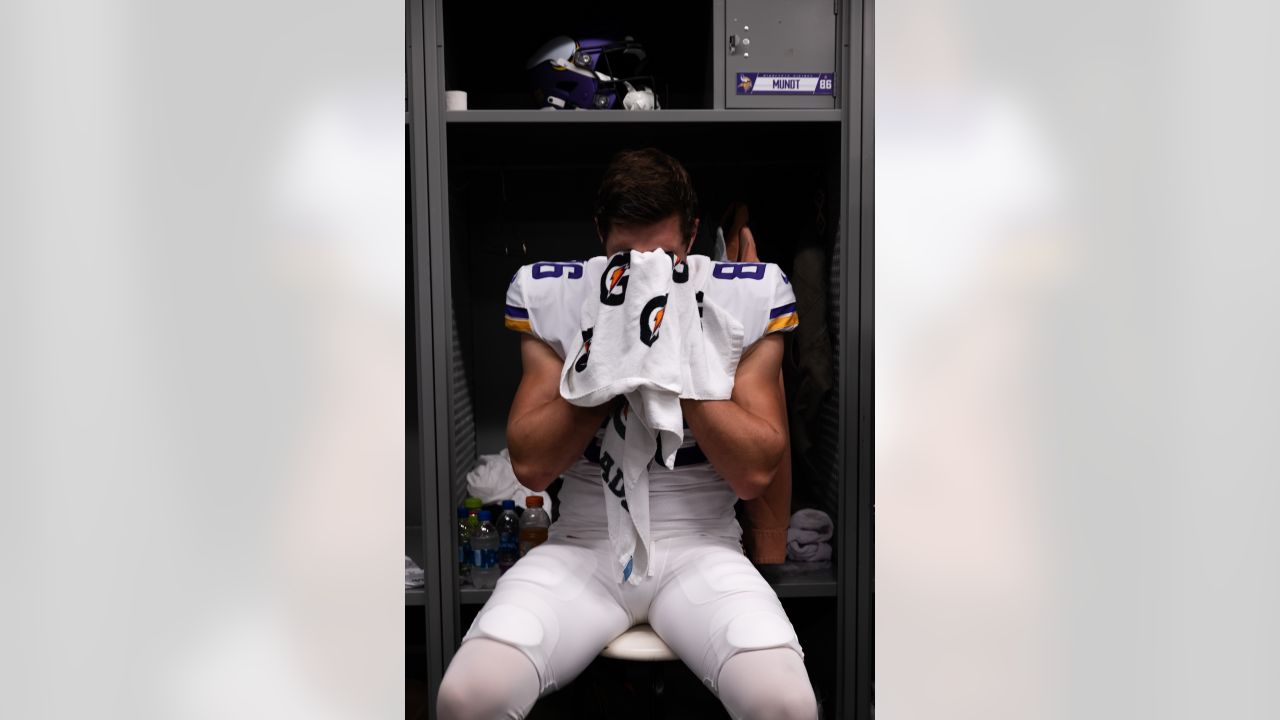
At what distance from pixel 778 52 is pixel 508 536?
3.76ft

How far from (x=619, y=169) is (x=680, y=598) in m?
0.77

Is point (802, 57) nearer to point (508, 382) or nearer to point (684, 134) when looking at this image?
point (684, 134)

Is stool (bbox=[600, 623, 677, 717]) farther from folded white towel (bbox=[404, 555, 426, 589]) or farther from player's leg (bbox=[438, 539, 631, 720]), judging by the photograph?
folded white towel (bbox=[404, 555, 426, 589])

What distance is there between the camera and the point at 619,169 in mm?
1508

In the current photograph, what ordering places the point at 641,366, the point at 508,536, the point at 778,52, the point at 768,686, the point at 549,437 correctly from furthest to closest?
1. the point at 508,536
2. the point at 778,52
3. the point at 549,437
4. the point at 641,366
5. the point at 768,686

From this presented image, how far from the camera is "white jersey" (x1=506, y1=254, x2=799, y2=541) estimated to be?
4.99 feet

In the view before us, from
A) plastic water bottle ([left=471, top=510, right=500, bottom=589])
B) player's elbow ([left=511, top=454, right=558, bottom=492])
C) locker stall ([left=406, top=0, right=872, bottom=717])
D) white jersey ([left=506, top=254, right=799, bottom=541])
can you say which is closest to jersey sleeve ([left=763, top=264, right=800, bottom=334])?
white jersey ([left=506, top=254, right=799, bottom=541])

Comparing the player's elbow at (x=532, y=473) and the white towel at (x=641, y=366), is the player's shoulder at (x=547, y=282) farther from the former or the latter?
the player's elbow at (x=532, y=473)

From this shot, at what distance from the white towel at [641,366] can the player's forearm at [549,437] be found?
5cm

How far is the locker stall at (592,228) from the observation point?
162cm

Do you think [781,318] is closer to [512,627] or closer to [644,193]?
[644,193]

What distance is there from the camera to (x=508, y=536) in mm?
1758

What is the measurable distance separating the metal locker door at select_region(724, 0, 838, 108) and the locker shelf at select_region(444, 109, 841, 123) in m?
0.03

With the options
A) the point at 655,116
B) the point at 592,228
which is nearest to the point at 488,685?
the point at 655,116
